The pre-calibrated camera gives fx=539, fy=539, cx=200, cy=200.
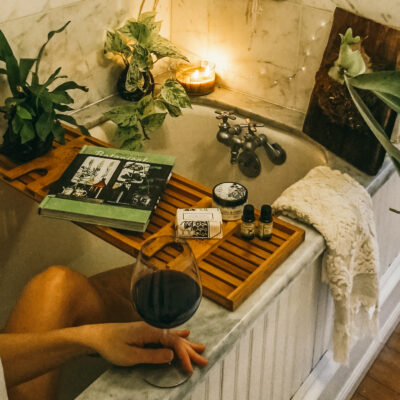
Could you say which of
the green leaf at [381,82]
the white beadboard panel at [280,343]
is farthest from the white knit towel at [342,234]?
the green leaf at [381,82]

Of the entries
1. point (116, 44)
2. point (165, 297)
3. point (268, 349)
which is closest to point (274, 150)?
point (116, 44)

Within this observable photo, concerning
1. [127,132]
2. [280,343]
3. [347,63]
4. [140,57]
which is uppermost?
[347,63]

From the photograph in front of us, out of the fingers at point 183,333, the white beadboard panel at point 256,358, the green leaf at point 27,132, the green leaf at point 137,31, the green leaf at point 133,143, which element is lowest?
the white beadboard panel at point 256,358

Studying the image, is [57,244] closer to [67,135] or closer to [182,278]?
[67,135]

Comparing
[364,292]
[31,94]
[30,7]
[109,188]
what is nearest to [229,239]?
[109,188]

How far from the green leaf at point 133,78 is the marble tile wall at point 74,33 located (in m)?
0.13

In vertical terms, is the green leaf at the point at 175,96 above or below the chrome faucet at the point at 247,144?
above

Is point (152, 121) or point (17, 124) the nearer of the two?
point (17, 124)

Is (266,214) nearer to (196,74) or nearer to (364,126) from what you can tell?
(364,126)

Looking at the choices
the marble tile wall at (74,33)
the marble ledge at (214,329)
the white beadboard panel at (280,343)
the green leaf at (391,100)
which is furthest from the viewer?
the marble tile wall at (74,33)

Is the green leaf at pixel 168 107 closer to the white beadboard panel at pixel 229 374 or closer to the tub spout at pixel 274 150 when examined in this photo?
the tub spout at pixel 274 150

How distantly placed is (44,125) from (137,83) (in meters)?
0.47

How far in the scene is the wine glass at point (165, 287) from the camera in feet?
2.64

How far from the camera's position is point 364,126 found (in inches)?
58.2
